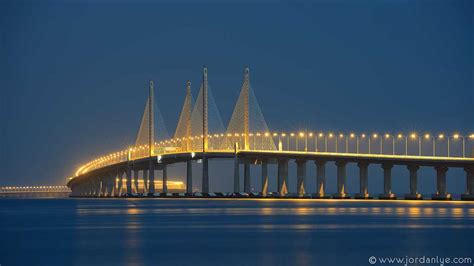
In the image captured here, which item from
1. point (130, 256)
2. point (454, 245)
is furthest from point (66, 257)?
point (454, 245)

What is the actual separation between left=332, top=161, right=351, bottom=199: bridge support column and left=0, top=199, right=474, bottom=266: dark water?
54592mm

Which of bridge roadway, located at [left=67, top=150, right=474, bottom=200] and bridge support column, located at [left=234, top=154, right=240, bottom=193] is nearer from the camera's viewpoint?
bridge roadway, located at [left=67, top=150, right=474, bottom=200]

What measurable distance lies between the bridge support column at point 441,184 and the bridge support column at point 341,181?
37.3ft

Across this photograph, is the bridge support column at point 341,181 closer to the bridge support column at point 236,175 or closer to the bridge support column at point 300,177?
the bridge support column at point 300,177

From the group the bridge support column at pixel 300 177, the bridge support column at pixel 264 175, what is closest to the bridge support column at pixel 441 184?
the bridge support column at pixel 300 177

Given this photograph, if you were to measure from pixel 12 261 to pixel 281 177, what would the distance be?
97825mm

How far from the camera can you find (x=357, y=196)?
143 meters

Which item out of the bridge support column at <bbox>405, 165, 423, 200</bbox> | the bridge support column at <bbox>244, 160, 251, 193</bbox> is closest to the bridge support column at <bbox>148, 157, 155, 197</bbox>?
the bridge support column at <bbox>244, 160, 251, 193</bbox>

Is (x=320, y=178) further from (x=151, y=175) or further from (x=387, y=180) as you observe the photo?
(x=151, y=175)

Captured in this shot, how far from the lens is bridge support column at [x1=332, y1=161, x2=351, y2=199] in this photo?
465 feet

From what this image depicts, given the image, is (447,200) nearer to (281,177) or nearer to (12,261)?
Answer: (281,177)

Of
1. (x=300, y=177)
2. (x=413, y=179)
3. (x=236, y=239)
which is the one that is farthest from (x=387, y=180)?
(x=236, y=239)

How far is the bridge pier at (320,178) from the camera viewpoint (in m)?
144

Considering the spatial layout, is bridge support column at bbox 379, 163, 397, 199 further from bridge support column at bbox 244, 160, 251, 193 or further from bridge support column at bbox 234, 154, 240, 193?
bridge support column at bbox 234, 154, 240, 193
